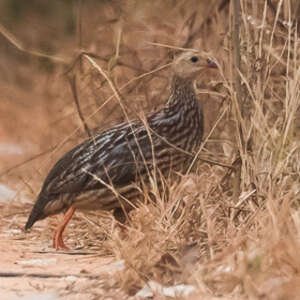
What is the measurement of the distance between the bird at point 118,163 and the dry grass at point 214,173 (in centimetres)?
13

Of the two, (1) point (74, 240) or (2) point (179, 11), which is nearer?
Result: (1) point (74, 240)

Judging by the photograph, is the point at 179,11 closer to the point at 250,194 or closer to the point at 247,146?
the point at 247,146

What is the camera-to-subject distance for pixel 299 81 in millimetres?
4016

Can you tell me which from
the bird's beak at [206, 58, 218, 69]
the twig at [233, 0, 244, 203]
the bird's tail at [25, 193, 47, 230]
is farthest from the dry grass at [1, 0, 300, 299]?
the bird's tail at [25, 193, 47, 230]

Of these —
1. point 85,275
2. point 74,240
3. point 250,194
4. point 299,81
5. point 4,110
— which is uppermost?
point 299,81

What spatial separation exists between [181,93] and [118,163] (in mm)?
690

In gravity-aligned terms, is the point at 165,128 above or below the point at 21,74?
above

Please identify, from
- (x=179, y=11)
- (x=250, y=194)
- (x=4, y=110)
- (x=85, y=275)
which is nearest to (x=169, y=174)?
(x=250, y=194)

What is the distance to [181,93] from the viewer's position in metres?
4.89

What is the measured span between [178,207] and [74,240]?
3.66 feet

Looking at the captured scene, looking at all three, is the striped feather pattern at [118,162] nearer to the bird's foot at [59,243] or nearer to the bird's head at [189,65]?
the bird's foot at [59,243]

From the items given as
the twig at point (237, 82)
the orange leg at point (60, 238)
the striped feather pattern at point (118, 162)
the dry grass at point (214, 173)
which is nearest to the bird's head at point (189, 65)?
the dry grass at point (214, 173)

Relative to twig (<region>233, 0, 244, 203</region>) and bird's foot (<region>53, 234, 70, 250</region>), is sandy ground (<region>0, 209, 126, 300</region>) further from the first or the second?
twig (<region>233, 0, 244, 203</region>)

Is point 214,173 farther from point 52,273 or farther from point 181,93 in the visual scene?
point 52,273
